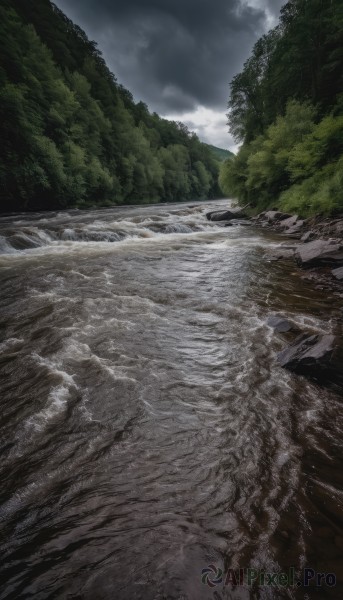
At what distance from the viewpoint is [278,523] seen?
2.25 metres

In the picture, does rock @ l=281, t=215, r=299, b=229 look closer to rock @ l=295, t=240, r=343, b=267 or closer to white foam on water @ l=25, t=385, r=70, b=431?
rock @ l=295, t=240, r=343, b=267

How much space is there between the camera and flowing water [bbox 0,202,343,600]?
1970 mm

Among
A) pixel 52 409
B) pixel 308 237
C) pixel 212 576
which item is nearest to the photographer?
pixel 212 576

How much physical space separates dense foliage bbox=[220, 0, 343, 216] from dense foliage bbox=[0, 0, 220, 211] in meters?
15.3

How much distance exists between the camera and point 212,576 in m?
1.91

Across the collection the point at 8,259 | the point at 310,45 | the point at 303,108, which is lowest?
the point at 8,259

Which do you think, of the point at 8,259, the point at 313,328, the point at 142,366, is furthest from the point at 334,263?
the point at 8,259

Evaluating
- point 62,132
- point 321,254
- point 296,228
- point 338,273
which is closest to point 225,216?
point 296,228

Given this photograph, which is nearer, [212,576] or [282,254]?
[212,576]

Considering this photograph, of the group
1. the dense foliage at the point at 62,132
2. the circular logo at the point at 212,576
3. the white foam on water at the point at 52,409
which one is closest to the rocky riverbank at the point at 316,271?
the circular logo at the point at 212,576

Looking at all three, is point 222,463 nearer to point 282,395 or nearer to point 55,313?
point 282,395

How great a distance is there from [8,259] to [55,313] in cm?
604

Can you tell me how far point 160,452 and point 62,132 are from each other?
31.6 metres

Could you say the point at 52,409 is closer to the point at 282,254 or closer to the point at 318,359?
the point at 318,359
